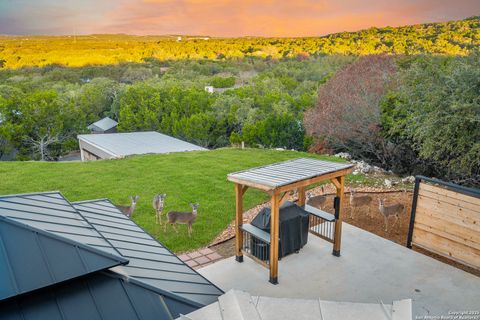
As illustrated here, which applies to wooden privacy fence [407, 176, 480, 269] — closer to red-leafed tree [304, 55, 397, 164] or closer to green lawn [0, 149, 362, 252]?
green lawn [0, 149, 362, 252]

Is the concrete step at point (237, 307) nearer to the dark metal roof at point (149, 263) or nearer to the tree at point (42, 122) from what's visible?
the dark metal roof at point (149, 263)

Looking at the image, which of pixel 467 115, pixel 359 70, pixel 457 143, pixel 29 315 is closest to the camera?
pixel 29 315

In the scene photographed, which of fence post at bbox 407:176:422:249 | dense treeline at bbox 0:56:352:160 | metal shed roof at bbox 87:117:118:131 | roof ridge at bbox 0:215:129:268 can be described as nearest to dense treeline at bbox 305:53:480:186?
fence post at bbox 407:176:422:249

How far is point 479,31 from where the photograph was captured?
19984mm

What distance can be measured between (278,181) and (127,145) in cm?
1514

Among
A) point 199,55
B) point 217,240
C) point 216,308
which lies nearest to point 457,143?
point 217,240

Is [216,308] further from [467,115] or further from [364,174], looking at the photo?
[364,174]

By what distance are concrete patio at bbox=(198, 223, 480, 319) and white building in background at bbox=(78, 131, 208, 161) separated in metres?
11.7

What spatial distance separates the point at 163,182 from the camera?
11.4 metres

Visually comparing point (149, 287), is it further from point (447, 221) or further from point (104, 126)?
point (104, 126)

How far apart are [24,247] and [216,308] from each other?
5.08ft

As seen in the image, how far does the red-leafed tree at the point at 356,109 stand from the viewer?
13.6 m

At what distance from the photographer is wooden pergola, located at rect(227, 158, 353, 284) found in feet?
17.5

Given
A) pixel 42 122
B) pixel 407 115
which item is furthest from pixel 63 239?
pixel 42 122
